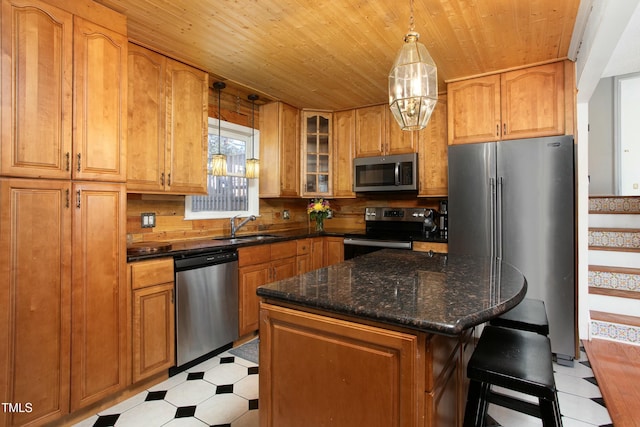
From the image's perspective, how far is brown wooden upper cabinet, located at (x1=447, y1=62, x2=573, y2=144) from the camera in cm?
274

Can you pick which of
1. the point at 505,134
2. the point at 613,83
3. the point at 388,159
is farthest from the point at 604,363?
the point at 613,83

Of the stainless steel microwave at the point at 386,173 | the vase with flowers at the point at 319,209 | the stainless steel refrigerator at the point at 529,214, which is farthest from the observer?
the vase with flowers at the point at 319,209

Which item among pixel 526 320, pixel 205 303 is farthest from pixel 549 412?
pixel 205 303

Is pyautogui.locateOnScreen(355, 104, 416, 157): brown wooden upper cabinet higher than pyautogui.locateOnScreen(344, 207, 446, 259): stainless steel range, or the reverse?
pyautogui.locateOnScreen(355, 104, 416, 157): brown wooden upper cabinet

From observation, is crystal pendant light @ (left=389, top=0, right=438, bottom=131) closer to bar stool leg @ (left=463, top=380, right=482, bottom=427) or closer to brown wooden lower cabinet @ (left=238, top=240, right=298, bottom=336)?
bar stool leg @ (left=463, top=380, right=482, bottom=427)

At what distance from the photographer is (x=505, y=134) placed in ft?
9.62

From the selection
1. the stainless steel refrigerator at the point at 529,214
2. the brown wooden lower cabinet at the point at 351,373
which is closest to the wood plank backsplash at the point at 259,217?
the stainless steel refrigerator at the point at 529,214

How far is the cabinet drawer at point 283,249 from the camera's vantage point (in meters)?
3.24

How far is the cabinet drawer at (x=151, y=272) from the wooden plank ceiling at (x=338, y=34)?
62.5 inches

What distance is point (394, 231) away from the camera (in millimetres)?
3947

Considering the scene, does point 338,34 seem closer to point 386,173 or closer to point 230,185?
point 386,173

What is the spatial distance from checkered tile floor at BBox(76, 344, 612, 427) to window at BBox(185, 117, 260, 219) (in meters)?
1.46

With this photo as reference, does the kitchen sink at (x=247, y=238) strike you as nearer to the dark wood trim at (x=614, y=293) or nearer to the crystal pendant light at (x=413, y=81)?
the crystal pendant light at (x=413, y=81)

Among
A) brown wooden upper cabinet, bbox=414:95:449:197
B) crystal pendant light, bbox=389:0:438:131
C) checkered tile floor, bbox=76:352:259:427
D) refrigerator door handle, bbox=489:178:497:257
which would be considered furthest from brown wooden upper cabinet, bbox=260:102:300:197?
crystal pendant light, bbox=389:0:438:131
